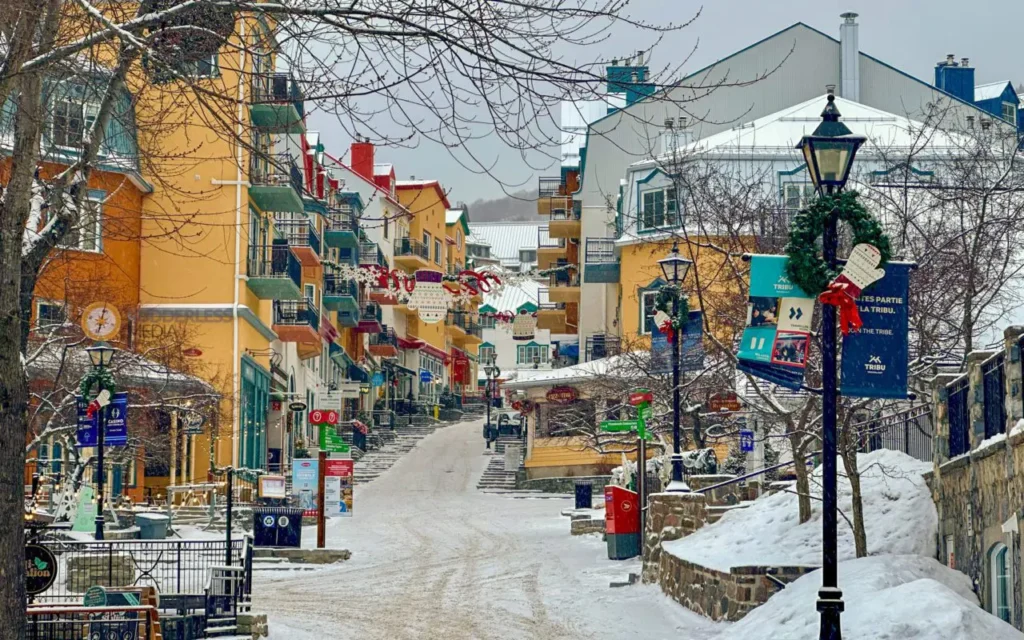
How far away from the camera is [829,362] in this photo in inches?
481

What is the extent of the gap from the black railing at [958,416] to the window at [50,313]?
18.9 metres

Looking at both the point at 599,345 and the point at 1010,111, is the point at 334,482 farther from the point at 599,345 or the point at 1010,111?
the point at 1010,111

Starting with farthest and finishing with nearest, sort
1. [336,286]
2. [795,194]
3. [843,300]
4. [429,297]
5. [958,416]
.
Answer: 1. [336,286]
2. [429,297]
3. [795,194]
4. [958,416]
5. [843,300]

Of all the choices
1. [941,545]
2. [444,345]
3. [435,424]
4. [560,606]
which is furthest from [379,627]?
[444,345]

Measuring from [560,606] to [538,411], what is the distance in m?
30.6

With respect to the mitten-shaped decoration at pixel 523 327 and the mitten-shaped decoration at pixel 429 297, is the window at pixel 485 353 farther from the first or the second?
the mitten-shaped decoration at pixel 429 297

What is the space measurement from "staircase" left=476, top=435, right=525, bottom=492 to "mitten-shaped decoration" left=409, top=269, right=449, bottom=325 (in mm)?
7199

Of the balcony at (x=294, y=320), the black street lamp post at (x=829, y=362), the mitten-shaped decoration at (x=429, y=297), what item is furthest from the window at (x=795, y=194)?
the black street lamp post at (x=829, y=362)

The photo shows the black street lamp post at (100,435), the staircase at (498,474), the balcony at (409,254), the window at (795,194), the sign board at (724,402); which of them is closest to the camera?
the black street lamp post at (100,435)

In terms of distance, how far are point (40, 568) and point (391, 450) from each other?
161 feet

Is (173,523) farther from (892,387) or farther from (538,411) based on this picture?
(892,387)

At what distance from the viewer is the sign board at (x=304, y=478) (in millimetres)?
36828

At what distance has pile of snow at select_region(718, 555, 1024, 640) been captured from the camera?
13.1 m

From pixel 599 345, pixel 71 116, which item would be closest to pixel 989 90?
pixel 599 345
